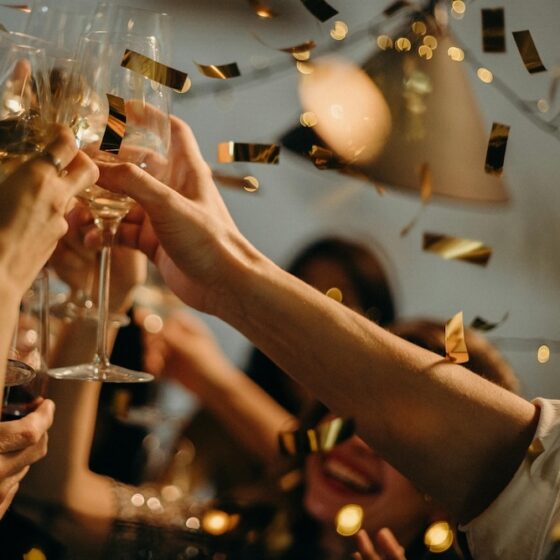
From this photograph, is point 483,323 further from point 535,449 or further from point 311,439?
point 535,449

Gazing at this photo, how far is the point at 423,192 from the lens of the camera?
1516 mm

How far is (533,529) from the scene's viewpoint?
0.81 metres

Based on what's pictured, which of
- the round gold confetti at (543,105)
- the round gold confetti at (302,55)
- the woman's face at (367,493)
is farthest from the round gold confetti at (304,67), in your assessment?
the woman's face at (367,493)

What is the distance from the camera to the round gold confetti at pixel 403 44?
1435mm

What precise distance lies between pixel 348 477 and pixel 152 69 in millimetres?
798

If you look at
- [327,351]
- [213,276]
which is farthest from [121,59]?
[327,351]

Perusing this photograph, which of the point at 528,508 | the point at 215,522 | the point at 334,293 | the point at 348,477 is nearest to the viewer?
the point at 528,508

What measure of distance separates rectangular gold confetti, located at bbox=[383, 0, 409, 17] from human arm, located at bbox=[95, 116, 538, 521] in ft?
2.11

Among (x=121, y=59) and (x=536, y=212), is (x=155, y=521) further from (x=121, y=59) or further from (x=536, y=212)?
(x=536, y=212)

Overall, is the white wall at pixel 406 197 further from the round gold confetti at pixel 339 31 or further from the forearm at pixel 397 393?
the forearm at pixel 397 393

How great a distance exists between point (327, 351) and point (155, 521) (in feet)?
1.58

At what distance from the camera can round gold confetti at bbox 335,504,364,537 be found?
50.6 inches

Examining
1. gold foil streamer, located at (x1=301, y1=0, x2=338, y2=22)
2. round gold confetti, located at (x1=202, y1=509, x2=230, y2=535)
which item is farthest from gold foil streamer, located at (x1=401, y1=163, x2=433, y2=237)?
round gold confetti, located at (x1=202, y1=509, x2=230, y2=535)

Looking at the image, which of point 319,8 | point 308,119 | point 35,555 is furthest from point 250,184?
point 35,555
